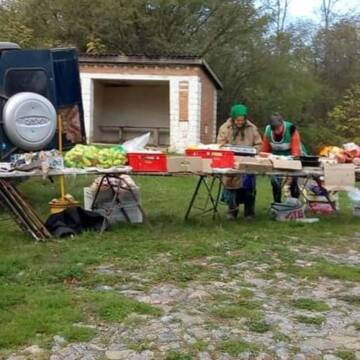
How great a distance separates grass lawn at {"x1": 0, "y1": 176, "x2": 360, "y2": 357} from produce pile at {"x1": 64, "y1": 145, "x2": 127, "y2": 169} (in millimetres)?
733

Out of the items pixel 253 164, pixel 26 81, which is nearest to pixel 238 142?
pixel 253 164

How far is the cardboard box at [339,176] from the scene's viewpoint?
307 inches

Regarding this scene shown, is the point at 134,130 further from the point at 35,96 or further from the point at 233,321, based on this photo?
the point at 233,321

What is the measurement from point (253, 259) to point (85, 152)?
7.45 feet

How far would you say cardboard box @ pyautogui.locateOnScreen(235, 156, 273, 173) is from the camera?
743 cm

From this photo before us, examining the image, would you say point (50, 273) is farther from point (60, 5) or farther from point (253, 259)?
point (60, 5)

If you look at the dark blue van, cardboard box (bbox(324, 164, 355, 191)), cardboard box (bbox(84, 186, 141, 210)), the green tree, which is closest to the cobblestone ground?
cardboard box (bbox(84, 186, 141, 210))

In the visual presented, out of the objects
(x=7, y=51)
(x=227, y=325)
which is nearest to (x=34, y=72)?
(x=7, y=51)

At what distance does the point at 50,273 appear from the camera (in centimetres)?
545

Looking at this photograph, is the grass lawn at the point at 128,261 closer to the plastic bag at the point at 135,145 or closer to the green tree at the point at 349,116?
the plastic bag at the point at 135,145

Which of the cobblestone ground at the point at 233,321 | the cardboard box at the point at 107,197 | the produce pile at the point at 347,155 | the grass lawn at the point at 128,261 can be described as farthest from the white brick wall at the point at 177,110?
the cobblestone ground at the point at 233,321

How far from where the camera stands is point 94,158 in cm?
730

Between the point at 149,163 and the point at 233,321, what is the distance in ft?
10.5

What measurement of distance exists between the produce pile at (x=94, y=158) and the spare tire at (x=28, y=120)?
4.42 ft
